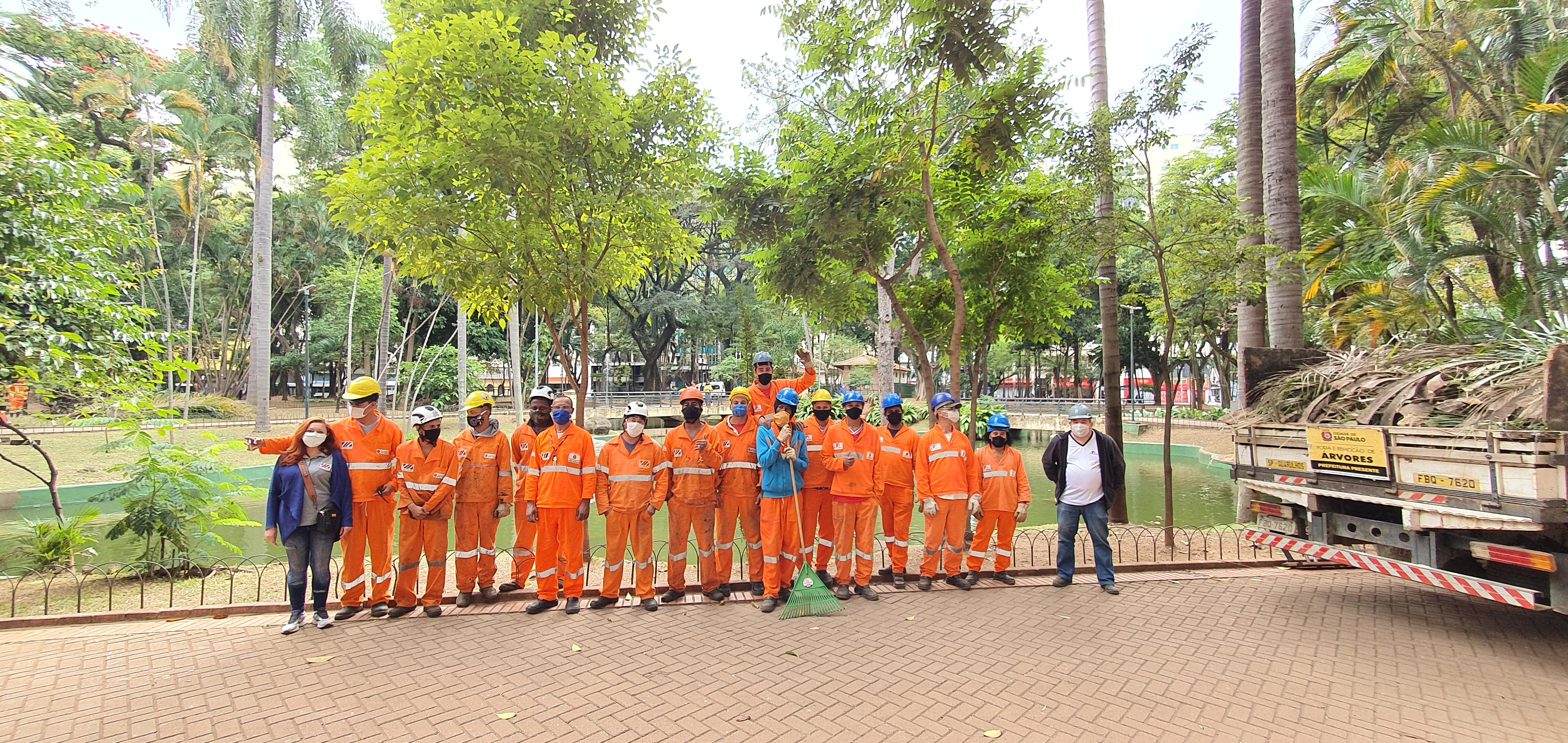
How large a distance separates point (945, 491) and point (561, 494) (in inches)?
136

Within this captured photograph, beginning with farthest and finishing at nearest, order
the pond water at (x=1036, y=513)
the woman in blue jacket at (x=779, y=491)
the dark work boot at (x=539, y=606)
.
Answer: the pond water at (x=1036, y=513)
the woman in blue jacket at (x=779, y=491)
the dark work boot at (x=539, y=606)

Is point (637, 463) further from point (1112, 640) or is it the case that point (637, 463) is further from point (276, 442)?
point (1112, 640)

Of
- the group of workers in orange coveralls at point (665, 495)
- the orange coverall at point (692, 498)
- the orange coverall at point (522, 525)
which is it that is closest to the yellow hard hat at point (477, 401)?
the group of workers in orange coveralls at point (665, 495)

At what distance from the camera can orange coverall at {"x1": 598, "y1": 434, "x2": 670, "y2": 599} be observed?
18.7ft

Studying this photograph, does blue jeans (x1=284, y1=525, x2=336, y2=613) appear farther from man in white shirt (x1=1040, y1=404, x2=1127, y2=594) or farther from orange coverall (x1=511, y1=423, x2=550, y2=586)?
man in white shirt (x1=1040, y1=404, x2=1127, y2=594)

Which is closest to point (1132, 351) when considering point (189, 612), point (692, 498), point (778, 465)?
point (778, 465)

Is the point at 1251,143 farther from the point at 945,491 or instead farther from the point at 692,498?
the point at 692,498

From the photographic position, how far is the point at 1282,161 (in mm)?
8852

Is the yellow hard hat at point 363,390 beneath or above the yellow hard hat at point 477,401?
above

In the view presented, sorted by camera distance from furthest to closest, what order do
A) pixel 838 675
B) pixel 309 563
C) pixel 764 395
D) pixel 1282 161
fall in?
pixel 1282 161
pixel 764 395
pixel 309 563
pixel 838 675

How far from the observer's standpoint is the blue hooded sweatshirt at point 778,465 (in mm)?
5805

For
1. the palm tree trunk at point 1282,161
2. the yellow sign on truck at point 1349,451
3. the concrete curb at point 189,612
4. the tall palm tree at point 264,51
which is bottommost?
the concrete curb at point 189,612

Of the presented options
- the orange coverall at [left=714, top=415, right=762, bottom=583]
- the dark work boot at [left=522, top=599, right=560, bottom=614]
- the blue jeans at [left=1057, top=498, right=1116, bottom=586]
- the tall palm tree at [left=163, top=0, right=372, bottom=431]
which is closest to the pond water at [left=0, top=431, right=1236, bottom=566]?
the blue jeans at [left=1057, top=498, right=1116, bottom=586]

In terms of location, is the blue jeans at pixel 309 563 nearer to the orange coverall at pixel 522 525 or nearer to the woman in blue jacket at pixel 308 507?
the woman in blue jacket at pixel 308 507
